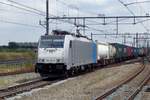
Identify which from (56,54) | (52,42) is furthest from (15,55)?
(56,54)

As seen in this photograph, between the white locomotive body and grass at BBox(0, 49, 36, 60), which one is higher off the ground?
the white locomotive body

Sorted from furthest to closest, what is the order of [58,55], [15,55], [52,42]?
[15,55] < [52,42] < [58,55]

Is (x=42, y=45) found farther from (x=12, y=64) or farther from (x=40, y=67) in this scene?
(x=12, y=64)

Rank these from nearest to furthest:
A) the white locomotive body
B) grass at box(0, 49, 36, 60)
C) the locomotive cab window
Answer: the white locomotive body, the locomotive cab window, grass at box(0, 49, 36, 60)

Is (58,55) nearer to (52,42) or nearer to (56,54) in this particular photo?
(56,54)

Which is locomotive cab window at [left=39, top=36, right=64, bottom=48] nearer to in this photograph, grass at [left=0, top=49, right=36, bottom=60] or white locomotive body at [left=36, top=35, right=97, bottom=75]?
white locomotive body at [left=36, top=35, right=97, bottom=75]

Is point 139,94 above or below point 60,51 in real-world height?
below

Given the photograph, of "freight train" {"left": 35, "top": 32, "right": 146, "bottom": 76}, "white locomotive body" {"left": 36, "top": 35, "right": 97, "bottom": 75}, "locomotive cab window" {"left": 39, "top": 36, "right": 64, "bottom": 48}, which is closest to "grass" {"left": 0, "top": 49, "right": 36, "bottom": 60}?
"freight train" {"left": 35, "top": 32, "right": 146, "bottom": 76}

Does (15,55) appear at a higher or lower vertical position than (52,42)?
lower

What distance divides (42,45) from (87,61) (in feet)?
29.6

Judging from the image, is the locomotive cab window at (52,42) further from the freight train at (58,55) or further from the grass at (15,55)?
the grass at (15,55)

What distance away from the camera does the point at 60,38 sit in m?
30.2

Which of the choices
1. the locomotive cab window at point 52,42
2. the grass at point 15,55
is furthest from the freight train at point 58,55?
the grass at point 15,55

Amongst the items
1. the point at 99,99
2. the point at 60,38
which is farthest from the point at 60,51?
the point at 99,99
